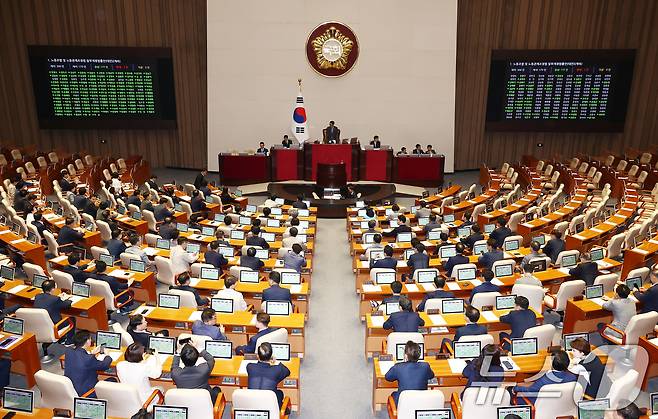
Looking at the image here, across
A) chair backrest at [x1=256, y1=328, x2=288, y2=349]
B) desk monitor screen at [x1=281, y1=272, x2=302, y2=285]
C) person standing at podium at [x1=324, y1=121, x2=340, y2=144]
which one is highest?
person standing at podium at [x1=324, y1=121, x2=340, y2=144]

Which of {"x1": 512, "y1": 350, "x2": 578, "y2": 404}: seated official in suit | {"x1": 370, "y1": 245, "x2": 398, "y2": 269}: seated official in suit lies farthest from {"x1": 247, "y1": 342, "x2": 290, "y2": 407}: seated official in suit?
{"x1": 370, "y1": 245, "x2": 398, "y2": 269}: seated official in suit

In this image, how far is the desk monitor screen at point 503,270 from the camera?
1005cm

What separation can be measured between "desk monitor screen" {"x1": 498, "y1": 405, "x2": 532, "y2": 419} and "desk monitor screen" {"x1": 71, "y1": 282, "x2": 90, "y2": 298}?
6.81m

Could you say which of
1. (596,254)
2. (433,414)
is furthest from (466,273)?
(433,414)

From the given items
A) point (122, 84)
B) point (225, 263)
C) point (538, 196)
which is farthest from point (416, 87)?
point (225, 263)

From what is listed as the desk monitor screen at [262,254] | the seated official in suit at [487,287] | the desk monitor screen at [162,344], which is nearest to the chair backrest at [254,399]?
the desk monitor screen at [162,344]

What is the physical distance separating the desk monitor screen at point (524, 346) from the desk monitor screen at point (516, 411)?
166cm

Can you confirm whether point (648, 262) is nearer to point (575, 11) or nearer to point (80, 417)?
point (80, 417)

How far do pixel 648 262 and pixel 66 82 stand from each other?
2100 cm

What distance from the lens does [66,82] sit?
852 inches

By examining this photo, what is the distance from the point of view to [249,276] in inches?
392

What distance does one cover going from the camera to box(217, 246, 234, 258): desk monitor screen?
36.9 ft

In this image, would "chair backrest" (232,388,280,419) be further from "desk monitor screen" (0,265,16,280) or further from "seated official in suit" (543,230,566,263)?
"seated official in suit" (543,230,566,263)

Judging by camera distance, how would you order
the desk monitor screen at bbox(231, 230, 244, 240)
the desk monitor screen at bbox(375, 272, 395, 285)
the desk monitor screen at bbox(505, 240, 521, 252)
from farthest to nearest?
the desk monitor screen at bbox(231, 230, 244, 240), the desk monitor screen at bbox(505, 240, 521, 252), the desk monitor screen at bbox(375, 272, 395, 285)
